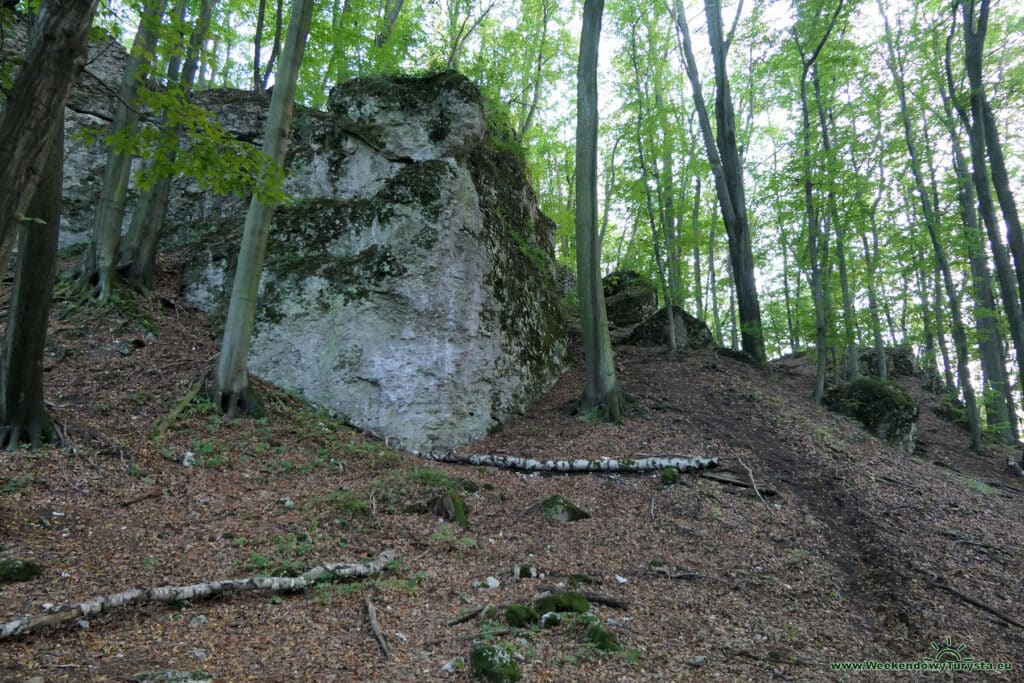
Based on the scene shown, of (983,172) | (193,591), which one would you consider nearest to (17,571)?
(193,591)

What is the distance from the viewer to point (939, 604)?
529 cm

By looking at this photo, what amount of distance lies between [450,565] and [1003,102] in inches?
528

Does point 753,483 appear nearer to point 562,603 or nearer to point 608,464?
point 608,464

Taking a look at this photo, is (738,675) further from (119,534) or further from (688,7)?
(688,7)

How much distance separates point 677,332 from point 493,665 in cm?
1194

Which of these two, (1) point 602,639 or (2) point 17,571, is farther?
(1) point 602,639

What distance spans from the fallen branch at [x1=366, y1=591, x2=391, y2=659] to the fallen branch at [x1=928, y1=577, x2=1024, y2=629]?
5.44m

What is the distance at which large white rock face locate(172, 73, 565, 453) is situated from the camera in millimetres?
9211

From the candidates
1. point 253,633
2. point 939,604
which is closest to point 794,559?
point 939,604

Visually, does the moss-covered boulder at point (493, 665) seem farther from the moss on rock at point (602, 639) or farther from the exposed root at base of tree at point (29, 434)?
the exposed root at base of tree at point (29, 434)

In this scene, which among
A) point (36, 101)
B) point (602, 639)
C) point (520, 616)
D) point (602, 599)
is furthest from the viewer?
point (602, 599)

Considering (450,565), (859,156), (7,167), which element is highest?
(859,156)

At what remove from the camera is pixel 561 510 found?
6.59m

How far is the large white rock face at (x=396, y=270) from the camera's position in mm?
9211
